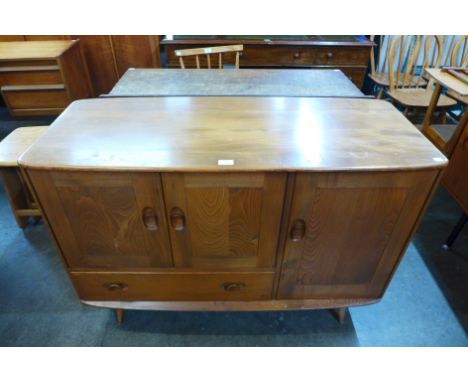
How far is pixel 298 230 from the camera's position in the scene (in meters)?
0.87

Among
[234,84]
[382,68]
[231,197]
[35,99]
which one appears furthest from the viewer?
[382,68]

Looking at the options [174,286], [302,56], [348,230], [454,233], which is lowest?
[454,233]

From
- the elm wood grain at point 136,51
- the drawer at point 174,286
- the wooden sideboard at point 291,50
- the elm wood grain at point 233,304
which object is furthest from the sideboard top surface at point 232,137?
the elm wood grain at point 136,51

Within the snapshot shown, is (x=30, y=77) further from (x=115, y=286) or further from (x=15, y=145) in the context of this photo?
(x=115, y=286)

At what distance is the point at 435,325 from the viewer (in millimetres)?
1263

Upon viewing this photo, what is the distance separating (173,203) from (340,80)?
111cm

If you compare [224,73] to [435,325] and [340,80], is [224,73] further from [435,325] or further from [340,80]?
[435,325]

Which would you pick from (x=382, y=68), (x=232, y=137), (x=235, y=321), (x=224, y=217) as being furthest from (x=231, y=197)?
(x=382, y=68)

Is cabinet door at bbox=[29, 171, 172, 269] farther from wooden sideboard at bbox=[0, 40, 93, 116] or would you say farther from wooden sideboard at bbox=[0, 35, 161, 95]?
wooden sideboard at bbox=[0, 35, 161, 95]

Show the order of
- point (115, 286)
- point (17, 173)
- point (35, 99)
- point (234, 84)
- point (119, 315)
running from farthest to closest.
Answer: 1. point (35, 99)
2. point (17, 173)
3. point (234, 84)
4. point (119, 315)
5. point (115, 286)

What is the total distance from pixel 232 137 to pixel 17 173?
1291 mm

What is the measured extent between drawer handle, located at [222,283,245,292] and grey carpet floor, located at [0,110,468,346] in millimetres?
313

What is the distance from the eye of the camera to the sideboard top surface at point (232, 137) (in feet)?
2.44

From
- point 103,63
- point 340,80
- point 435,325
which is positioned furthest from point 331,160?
point 103,63
